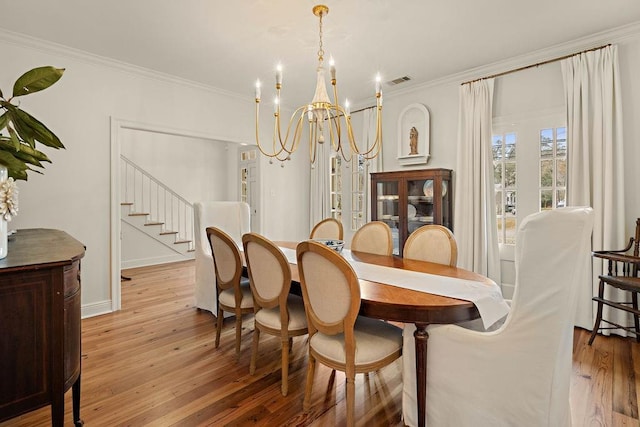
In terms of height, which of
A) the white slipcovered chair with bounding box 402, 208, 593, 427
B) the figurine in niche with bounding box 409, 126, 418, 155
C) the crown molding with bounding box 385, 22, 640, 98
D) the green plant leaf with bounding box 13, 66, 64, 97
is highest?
the crown molding with bounding box 385, 22, 640, 98

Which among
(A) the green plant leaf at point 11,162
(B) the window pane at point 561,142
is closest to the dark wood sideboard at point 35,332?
(A) the green plant leaf at point 11,162

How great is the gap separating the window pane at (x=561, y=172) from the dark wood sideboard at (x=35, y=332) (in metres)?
3.95

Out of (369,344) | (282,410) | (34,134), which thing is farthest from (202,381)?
(34,134)

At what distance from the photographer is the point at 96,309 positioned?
338 centimetres

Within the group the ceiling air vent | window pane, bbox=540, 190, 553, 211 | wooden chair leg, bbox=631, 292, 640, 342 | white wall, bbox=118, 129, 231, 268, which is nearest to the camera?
wooden chair leg, bbox=631, 292, 640, 342

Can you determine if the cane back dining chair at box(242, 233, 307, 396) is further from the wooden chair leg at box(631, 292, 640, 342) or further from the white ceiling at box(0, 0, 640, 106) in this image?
the wooden chair leg at box(631, 292, 640, 342)

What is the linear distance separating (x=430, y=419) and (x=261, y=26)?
302 centimetres

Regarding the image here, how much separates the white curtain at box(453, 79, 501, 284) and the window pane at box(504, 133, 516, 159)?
7.9 inches

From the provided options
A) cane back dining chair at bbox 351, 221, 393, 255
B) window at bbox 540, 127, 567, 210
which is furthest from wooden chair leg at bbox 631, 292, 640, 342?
cane back dining chair at bbox 351, 221, 393, 255

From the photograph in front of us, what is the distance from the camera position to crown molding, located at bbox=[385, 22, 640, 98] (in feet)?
9.08

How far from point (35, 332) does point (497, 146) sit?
13.4 ft

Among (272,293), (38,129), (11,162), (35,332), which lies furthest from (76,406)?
(38,129)

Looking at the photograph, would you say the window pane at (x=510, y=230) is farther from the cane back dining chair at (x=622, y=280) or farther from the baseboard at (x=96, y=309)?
the baseboard at (x=96, y=309)

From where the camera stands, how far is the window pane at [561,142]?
10.3 ft
